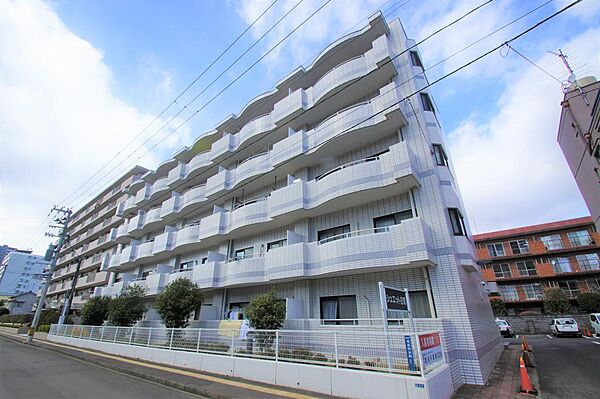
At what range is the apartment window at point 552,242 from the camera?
31.0 meters

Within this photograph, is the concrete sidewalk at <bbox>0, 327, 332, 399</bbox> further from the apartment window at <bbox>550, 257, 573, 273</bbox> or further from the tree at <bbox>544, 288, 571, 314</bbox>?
the apartment window at <bbox>550, 257, 573, 273</bbox>

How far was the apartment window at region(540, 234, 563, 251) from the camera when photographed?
3098 cm

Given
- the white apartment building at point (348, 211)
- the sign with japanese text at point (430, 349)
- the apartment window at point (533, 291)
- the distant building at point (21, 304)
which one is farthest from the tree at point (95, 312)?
the distant building at point (21, 304)

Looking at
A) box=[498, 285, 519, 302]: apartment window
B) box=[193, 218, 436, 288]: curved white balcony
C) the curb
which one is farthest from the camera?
box=[498, 285, 519, 302]: apartment window

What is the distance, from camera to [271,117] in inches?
656

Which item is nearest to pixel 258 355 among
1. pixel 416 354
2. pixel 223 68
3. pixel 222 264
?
pixel 416 354

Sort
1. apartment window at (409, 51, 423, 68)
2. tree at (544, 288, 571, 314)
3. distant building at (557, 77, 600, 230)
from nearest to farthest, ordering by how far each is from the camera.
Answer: apartment window at (409, 51, 423, 68) → distant building at (557, 77, 600, 230) → tree at (544, 288, 571, 314)

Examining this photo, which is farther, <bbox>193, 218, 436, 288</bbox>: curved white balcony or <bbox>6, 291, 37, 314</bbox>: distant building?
<bbox>6, 291, 37, 314</bbox>: distant building

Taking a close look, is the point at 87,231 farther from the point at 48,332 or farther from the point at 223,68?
the point at 223,68

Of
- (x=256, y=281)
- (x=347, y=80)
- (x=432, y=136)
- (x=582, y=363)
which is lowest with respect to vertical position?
(x=582, y=363)

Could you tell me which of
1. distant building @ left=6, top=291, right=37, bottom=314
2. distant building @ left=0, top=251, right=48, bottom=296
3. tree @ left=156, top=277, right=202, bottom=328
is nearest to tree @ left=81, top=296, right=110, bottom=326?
tree @ left=156, top=277, right=202, bottom=328

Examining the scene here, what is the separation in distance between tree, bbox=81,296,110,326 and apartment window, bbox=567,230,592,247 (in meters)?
47.3

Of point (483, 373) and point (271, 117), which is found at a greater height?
point (271, 117)

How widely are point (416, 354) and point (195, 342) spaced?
825 cm
